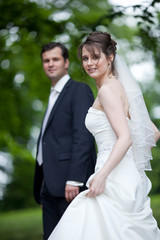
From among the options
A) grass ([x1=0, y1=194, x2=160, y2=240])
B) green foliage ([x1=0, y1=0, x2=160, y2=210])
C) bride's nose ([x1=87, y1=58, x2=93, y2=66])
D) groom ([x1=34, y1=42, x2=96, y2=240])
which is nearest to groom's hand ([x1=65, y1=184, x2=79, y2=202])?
groom ([x1=34, y1=42, x2=96, y2=240])

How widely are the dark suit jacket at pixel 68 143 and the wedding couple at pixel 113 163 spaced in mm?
788

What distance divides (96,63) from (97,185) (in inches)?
39.8

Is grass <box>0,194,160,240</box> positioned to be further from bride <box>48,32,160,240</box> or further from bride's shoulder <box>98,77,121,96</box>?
bride's shoulder <box>98,77,121,96</box>

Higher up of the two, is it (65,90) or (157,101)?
(65,90)

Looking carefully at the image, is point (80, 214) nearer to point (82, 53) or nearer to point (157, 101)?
point (82, 53)

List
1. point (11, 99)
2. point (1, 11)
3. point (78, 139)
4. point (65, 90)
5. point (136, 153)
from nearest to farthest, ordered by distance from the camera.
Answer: point (136, 153) < point (78, 139) < point (65, 90) < point (1, 11) < point (11, 99)

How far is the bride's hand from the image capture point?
9.67 feet

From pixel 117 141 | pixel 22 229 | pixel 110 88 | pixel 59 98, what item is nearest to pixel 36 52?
pixel 22 229

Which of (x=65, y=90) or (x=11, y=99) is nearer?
(x=65, y=90)

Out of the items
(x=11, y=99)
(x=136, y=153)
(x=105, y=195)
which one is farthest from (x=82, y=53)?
(x=11, y=99)

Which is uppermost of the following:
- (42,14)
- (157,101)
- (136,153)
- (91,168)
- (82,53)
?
(42,14)

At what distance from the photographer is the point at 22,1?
798 centimetres

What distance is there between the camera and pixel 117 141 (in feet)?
9.70

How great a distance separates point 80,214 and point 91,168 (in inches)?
48.7
